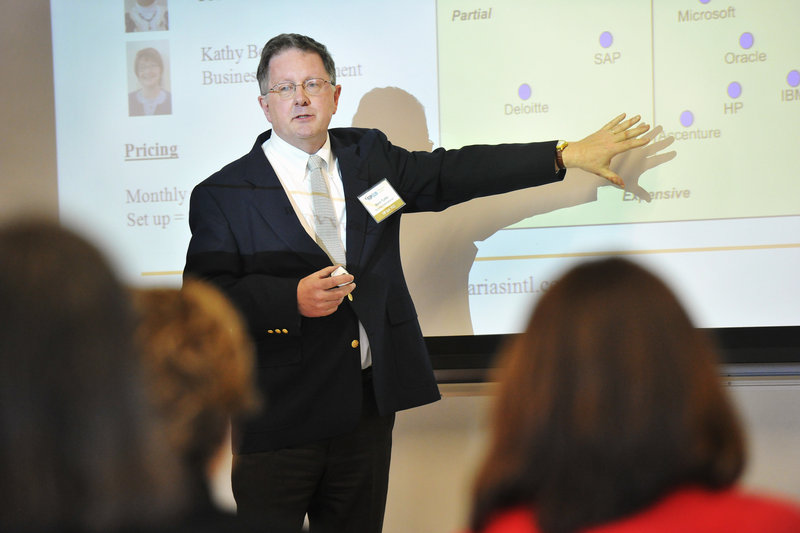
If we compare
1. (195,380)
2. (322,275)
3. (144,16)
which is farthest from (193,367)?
(144,16)

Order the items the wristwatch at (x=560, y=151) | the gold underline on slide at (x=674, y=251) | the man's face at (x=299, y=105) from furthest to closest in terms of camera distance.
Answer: the gold underline on slide at (x=674, y=251), the wristwatch at (x=560, y=151), the man's face at (x=299, y=105)

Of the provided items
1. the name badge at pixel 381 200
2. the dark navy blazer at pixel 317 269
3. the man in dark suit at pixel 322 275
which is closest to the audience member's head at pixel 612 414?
the man in dark suit at pixel 322 275

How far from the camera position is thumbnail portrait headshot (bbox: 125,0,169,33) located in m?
3.09

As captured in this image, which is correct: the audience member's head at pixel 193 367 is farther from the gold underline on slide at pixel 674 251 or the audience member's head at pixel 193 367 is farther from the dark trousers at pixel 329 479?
the gold underline on slide at pixel 674 251

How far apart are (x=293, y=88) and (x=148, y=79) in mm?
1097

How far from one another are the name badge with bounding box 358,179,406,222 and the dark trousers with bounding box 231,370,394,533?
46 cm

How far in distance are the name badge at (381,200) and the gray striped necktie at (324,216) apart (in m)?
0.10

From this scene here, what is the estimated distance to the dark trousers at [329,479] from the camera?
2.16m

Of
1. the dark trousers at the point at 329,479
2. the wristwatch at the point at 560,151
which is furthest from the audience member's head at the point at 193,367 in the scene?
the wristwatch at the point at 560,151

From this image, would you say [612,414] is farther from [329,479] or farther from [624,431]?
[329,479]

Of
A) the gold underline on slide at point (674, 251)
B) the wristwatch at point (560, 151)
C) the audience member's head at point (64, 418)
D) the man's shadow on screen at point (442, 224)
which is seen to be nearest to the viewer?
the audience member's head at point (64, 418)

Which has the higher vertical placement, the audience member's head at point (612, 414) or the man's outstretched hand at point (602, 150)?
the man's outstretched hand at point (602, 150)

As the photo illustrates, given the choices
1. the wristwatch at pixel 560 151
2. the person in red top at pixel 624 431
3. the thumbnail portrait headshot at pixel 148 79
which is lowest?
the person in red top at pixel 624 431

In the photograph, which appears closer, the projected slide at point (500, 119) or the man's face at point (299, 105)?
the man's face at point (299, 105)
